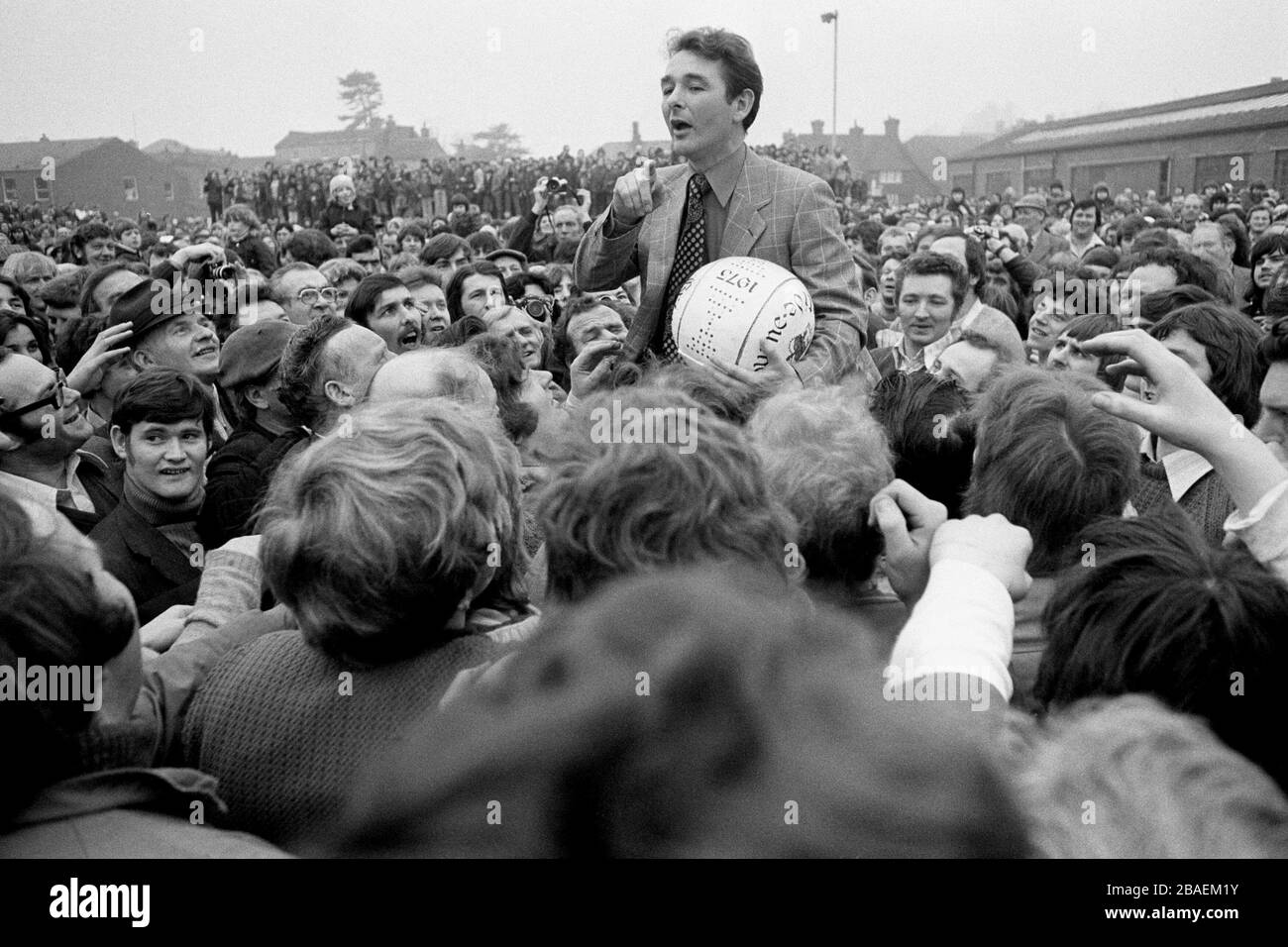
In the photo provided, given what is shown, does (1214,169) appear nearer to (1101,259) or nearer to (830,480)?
(1101,259)

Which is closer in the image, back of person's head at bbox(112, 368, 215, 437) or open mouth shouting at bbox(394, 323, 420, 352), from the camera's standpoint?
back of person's head at bbox(112, 368, 215, 437)

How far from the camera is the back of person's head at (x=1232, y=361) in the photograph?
338cm

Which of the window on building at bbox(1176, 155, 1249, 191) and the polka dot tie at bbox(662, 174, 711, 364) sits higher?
the window on building at bbox(1176, 155, 1249, 191)

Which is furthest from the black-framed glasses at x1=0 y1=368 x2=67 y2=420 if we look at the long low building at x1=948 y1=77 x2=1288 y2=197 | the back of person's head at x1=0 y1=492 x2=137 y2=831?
the long low building at x1=948 y1=77 x2=1288 y2=197

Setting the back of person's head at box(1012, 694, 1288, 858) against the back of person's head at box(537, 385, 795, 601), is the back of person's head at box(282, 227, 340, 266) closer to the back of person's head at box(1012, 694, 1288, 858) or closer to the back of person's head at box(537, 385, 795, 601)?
the back of person's head at box(537, 385, 795, 601)

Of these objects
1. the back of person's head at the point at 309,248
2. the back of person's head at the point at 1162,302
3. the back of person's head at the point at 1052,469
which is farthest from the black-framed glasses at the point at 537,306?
the back of person's head at the point at 1052,469

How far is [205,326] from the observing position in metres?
4.75

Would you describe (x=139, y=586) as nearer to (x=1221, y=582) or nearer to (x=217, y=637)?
(x=217, y=637)

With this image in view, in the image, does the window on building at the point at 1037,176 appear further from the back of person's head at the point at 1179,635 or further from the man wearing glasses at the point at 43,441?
the back of person's head at the point at 1179,635

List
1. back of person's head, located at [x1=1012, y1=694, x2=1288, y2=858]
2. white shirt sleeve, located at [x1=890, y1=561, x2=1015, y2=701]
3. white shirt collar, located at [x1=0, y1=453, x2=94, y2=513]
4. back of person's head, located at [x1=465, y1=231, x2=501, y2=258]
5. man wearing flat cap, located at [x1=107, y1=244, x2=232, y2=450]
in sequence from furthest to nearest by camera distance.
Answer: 1. back of person's head, located at [x1=465, y1=231, x2=501, y2=258]
2. man wearing flat cap, located at [x1=107, y1=244, x2=232, y2=450]
3. white shirt collar, located at [x1=0, y1=453, x2=94, y2=513]
4. white shirt sleeve, located at [x1=890, y1=561, x2=1015, y2=701]
5. back of person's head, located at [x1=1012, y1=694, x2=1288, y2=858]

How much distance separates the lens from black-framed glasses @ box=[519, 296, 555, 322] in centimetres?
676

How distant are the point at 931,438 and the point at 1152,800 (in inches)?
68.5

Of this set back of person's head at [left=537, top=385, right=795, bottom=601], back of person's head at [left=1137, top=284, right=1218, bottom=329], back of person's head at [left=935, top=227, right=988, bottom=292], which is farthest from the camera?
back of person's head at [left=935, top=227, right=988, bottom=292]

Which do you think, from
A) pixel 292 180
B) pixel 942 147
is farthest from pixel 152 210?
pixel 942 147
